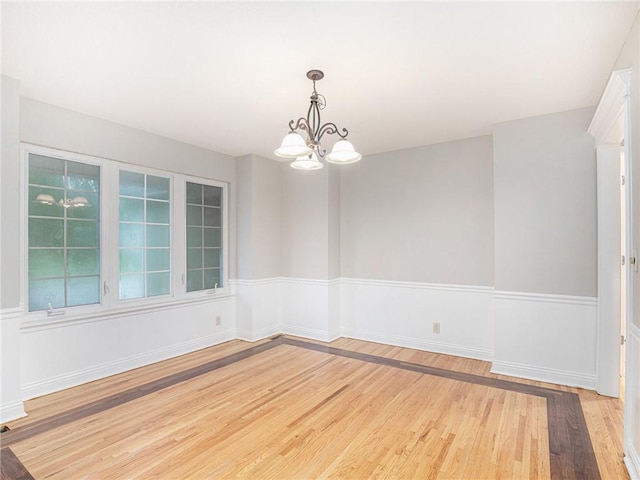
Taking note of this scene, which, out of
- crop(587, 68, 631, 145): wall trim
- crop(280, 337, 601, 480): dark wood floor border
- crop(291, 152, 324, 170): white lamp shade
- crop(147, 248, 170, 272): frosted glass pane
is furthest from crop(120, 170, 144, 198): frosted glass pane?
crop(587, 68, 631, 145): wall trim

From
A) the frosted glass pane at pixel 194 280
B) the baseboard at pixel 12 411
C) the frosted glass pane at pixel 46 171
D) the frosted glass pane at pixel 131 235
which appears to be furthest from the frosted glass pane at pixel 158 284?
the baseboard at pixel 12 411

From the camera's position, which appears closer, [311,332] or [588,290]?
[588,290]

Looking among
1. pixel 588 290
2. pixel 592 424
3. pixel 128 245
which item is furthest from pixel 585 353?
pixel 128 245

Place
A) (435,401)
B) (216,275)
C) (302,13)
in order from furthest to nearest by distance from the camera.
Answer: (216,275), (435,401), (302,13)

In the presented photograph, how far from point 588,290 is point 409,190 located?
2.21 metres

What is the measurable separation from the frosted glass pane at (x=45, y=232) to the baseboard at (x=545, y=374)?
180 inches

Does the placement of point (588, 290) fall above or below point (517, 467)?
above

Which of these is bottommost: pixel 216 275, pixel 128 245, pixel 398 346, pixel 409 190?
pixel 398 346

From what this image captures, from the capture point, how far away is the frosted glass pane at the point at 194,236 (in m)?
4.48

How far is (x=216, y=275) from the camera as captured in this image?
4.87 meters

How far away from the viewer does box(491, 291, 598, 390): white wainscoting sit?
10.4 feet

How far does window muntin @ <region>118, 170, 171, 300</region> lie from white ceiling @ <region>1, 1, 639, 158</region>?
0.77 meters

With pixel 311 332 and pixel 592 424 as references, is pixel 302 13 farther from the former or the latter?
pixel 311 332

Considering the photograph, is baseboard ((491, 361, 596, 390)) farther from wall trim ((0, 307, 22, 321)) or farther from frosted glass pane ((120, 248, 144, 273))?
wall trim ((0, 307, 22, 321))
